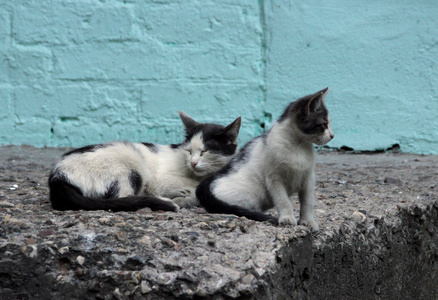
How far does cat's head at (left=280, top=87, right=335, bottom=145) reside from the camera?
2.10 m

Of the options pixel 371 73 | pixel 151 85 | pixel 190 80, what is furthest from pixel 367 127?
pixel 151 85

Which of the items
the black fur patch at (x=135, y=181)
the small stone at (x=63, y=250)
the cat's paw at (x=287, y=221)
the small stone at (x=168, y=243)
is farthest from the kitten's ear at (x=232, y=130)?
the small stone at (x=63, y=250)

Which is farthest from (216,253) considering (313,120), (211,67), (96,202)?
(211,67)

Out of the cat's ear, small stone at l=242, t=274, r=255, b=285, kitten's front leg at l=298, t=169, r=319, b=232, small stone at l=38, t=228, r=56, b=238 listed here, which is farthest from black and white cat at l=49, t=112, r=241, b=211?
small stone at l=242, t=274, r=255, b=285

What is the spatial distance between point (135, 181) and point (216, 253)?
1.10 m

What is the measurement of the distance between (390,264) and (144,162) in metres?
1.37

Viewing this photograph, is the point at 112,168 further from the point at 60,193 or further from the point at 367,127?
the point at 367,127

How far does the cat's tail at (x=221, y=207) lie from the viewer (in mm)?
2203

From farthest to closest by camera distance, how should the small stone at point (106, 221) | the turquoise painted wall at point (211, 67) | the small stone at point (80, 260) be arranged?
1. the turquoise painted wall at point (211, 67)
2. the small stone at point (106, 221)
3. the small stone at point (80, 260)

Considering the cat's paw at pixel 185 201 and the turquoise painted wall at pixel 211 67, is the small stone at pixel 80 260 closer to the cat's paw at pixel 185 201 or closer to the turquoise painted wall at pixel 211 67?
the cat's paw at pixel 185 201

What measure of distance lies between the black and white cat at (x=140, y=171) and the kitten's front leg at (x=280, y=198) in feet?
1.68

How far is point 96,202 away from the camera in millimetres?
2396

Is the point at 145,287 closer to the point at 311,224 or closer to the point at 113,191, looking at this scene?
the point at 311,224

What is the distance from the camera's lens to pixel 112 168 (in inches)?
106
